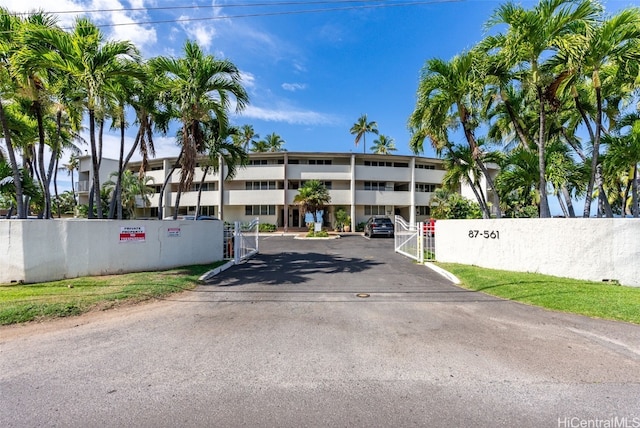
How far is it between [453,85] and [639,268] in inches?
299

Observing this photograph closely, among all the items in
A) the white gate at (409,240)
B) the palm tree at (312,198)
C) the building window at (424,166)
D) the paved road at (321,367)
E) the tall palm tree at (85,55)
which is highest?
the building window at (424,166)

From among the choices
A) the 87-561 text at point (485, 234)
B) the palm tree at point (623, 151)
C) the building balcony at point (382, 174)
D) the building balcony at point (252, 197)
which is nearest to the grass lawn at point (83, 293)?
the 87-561 text at point (485, 234)

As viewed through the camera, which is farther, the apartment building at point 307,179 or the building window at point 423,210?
the building window at point 423,210

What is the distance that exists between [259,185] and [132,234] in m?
26.8

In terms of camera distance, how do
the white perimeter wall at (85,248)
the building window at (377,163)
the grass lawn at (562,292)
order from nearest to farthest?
the grass lawn at (562,292)
the white perimeter wall at (85,248)
the building window at (377,163)

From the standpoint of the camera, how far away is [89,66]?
27.1 feet

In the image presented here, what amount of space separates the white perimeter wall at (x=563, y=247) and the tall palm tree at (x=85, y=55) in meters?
12.0

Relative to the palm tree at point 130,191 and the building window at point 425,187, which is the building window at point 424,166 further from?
the palm tree at point 130,191

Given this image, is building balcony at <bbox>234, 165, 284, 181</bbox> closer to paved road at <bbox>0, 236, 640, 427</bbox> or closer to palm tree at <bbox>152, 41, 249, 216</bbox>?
palm tree at <bbox>152, 41, 249, 216</bbox>

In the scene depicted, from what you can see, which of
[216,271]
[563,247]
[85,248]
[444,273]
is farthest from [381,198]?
[85,248]

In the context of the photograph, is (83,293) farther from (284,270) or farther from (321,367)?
(321,367)

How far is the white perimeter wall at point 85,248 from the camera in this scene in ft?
25.1

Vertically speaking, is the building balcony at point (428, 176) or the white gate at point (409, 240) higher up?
the building balcony at point (428, 176)

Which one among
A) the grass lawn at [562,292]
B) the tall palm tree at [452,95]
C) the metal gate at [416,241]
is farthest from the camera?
the metal gate at [416,241]
